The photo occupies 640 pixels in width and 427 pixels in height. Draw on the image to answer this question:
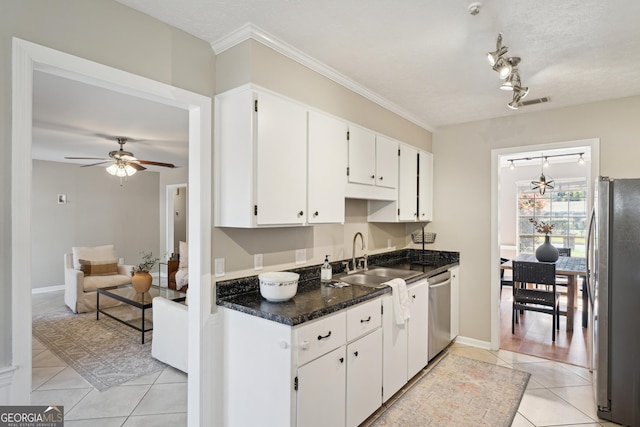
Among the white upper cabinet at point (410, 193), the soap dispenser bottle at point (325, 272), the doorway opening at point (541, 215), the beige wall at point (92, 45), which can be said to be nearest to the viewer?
the beige wall at point (92, 45)

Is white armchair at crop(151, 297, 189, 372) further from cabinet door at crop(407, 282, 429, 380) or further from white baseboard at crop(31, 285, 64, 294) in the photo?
white baseboard at crop(31, 285, 64, 294)

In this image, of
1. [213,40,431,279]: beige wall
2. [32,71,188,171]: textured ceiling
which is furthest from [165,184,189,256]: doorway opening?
[213,40,431,279]: beige wall

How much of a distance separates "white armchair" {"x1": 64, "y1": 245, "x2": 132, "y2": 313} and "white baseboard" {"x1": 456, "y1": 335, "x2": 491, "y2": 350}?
16.3 ft

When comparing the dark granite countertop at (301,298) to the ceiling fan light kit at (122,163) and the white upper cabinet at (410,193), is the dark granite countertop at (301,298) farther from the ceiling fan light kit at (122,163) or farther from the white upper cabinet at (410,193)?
the ceiling fan light kit at (122,163)

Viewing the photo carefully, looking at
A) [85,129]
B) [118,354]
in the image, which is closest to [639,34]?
[118,354]

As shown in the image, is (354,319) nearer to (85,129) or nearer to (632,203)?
(632,203)

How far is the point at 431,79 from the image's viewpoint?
282 centimetres

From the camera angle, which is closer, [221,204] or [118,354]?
[221,204]

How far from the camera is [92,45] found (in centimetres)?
170

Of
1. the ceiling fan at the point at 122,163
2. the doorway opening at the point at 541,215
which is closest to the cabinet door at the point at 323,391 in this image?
the doorway opening at the point at 541,215

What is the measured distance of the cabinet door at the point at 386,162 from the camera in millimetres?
3184

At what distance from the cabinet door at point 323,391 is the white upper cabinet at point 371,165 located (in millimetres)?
1308

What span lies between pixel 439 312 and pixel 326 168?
2026 millimetres

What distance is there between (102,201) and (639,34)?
8.41m
